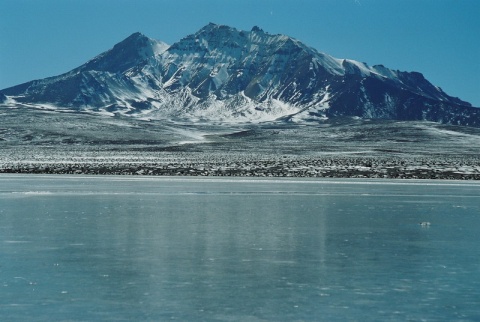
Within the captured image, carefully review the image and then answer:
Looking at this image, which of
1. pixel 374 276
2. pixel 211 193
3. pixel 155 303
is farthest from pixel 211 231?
pixel 211 193

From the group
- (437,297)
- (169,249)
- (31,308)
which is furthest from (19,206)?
(437,297)

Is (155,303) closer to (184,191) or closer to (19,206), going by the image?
(19,206)

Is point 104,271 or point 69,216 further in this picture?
point 69,216

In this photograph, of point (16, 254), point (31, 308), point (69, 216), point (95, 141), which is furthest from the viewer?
point (95, 141)

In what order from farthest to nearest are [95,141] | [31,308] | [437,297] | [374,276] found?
[95,141], [374,276], [437,297], [31,308]

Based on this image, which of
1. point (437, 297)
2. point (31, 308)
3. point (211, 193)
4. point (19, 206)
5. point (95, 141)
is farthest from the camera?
point (95, 141)

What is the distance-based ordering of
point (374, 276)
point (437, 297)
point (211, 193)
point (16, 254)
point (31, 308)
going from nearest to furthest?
point (31, 308) < point (437, 297) < point (374, 276) < point (16, 254) < point (211, 193)
